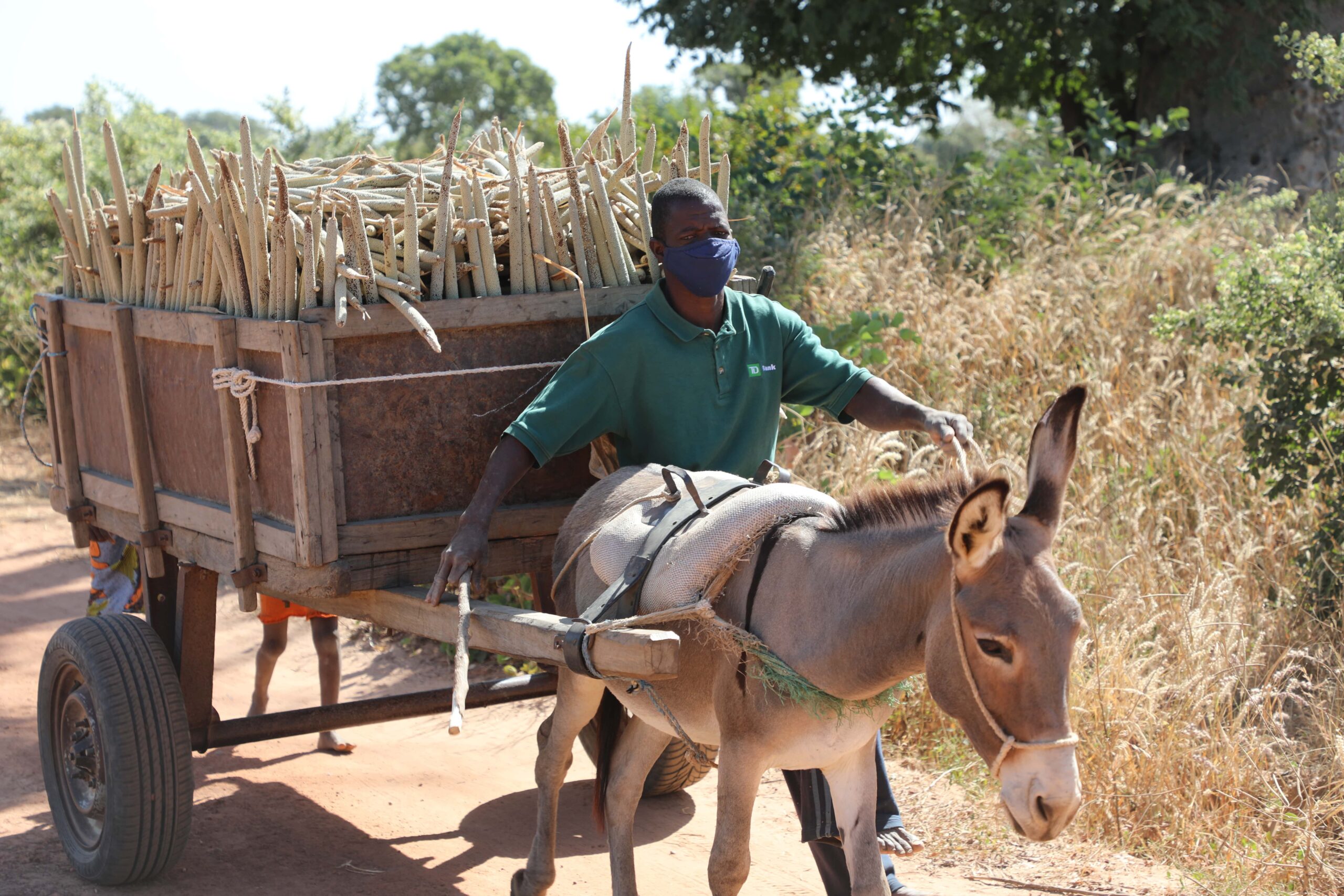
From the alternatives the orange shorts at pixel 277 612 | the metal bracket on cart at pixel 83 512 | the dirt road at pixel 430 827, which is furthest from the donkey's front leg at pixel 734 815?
the metal bracket on cart at pixel 83 512

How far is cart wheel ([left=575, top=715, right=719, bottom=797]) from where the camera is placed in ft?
16.0

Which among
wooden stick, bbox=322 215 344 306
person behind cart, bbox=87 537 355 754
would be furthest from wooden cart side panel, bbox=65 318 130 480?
wooden stick, bbox=322 215 344 306

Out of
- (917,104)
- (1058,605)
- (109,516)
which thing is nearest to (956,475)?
(1058,605)

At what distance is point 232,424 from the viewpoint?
3.76 m

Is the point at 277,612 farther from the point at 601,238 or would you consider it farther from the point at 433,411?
the point at 601,238

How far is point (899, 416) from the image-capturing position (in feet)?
12.4

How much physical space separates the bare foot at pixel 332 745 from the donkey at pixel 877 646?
2.38 meters

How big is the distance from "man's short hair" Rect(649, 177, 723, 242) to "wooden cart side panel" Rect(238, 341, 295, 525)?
1.21 m

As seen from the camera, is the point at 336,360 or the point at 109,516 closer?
the point at 336,360

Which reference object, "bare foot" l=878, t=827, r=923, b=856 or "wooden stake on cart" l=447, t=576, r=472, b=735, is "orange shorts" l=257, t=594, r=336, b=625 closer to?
"wooden stake on cart" l=447, t=576, r=472, b=735

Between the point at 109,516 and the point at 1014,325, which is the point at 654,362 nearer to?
the point at 109,516

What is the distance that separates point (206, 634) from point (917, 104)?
35.6ft

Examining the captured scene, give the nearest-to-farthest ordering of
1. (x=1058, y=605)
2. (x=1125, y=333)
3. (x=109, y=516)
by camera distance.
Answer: (x=1058, y=605) → (x=109, y=516) → (x=1125, y=333)

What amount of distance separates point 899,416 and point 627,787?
4.76 feet
